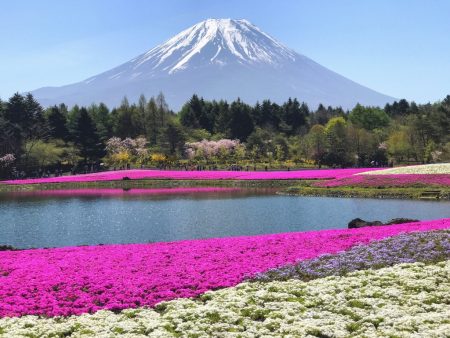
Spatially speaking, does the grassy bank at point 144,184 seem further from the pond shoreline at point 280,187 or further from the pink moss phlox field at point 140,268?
the pink moss phlox field at point 140,268

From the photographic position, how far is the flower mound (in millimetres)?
17234

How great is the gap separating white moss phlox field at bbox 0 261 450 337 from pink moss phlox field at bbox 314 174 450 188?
4004 centimetres

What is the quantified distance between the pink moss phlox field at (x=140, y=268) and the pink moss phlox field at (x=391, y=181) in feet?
98.5

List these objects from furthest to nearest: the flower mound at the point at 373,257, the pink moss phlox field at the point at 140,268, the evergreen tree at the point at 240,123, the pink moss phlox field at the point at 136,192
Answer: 1. the evergreen tree at the point at 240,123
2. the pink moss phlox field at the point at 136,192
3. the flower mound at the point at 373,257
4. the pink moss phlox field at the point at 140,268

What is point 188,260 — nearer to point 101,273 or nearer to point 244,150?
point 101,273

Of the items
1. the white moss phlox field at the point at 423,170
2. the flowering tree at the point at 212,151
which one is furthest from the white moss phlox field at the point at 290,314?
the flowering tree at the point at 212,151

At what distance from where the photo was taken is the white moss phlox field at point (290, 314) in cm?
1192

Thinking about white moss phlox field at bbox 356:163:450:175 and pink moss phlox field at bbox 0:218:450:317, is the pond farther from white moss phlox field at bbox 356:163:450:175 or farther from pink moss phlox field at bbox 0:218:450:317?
white moss phlox field at bbox 356:163:450:175

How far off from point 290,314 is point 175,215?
2684cm

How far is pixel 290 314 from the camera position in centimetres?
1312

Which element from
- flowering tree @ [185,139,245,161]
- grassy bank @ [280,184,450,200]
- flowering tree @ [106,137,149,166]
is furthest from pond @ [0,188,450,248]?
flowering tree @ [185,139,245,161]

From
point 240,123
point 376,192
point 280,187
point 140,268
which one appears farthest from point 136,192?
point 240,123

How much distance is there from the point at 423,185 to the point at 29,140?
75.0 meters

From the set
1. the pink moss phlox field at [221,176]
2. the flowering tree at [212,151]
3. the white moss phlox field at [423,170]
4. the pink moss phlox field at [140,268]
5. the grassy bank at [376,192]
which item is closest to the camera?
the pink moss phlox field at [140,268]
